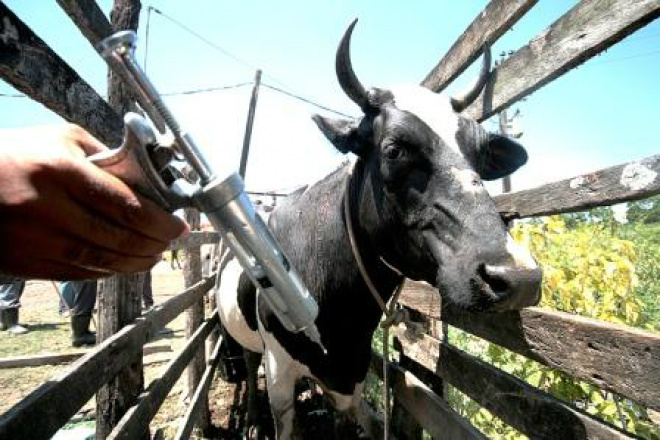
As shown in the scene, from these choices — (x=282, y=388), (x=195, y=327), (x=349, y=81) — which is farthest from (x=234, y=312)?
(x=349, y=81)

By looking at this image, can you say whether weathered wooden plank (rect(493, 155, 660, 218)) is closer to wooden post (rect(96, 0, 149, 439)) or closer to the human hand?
the human hand

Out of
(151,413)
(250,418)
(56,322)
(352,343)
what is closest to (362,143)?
(352,343)

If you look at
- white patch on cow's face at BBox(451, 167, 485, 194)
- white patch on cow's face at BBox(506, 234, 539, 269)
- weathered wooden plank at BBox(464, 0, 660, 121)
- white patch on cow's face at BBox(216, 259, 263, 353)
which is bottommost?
white patch on cow's face at BBox(216, 259, 263, 353)

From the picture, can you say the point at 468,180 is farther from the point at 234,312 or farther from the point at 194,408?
the point at 194,408

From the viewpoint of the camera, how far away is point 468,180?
5.60ft

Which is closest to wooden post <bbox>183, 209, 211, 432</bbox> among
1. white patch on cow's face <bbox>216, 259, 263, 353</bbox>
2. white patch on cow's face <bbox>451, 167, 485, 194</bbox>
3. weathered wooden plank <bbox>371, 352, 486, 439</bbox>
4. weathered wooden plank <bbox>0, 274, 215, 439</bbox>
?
white patch on cow's face <bbox>216, 259, 263, 353</bbox>

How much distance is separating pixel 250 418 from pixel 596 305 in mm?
3154

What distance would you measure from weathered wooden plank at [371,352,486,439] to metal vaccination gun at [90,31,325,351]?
1594 millimetres

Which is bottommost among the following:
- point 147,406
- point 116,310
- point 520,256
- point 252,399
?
point 252,399

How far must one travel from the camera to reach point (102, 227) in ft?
2.45

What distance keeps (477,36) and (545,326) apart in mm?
1695

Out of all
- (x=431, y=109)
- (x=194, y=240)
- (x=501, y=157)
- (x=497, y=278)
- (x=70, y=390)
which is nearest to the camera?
(x=70, y=390)

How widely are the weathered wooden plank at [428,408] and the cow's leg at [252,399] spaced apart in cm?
159

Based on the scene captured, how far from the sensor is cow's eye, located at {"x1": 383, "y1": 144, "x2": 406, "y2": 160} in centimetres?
190
